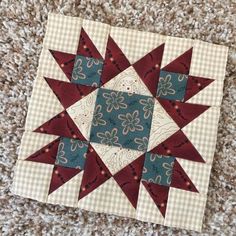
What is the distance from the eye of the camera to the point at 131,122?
0.80 metres

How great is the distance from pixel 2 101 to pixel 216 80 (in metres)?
0.46

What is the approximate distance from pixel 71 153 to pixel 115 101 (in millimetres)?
142

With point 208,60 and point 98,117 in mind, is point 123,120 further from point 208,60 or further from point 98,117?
point 208,60

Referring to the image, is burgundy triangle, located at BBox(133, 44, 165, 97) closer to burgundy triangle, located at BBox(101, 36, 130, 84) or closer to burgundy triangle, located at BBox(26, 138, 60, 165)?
burgundy triangle, located at BBox(101, 36, 130, 84)

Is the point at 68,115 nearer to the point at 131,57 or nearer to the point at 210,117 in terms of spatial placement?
the point at 131,57

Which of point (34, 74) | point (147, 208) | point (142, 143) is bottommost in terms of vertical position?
point (147, 208)

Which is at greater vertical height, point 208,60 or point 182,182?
point 208,60

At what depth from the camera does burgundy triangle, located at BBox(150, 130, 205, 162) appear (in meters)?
0.80

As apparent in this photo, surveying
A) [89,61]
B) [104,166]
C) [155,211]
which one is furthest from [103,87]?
[155,211]

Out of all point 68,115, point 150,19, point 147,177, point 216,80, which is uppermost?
point 150,19

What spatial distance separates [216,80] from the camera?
2.64ft

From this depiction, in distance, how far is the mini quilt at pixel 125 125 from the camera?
79 cm

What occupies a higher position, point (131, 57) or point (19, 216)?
point (131, 57)

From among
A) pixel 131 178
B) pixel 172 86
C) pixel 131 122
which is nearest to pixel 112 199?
pixel 131 178
